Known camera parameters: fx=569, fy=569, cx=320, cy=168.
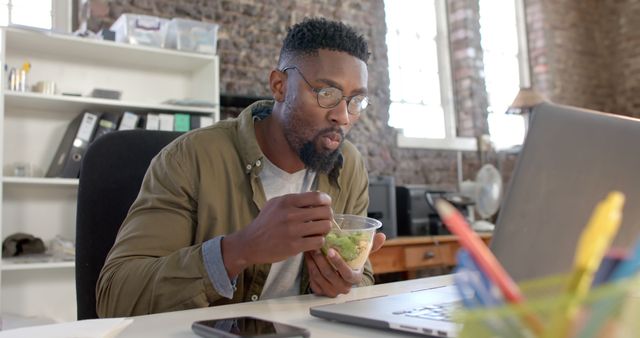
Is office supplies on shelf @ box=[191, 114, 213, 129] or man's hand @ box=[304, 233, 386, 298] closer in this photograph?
man's hand @ box=[304, 233, 386, 298]

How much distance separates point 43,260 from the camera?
9.07 feet

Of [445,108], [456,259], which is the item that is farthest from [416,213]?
[456,259]

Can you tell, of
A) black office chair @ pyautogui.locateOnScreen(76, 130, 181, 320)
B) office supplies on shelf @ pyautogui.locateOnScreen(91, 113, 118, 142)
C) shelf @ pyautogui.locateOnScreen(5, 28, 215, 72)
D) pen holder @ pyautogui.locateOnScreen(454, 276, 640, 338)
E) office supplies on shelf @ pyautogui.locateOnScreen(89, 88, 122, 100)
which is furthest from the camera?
office supplies on shelf @ pyautogui.locateOnScreen(89, 88, 122, 100)

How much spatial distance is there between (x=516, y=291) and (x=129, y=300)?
1042 millimetres

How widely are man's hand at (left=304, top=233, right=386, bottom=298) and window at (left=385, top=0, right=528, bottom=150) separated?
3553 millimetres

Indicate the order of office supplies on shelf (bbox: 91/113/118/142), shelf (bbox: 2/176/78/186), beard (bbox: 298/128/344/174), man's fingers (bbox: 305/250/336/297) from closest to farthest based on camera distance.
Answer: man's fingers (bbox: 305/250/336/297)
beard (bbox: 298/128/344/174)
shelf (bbox: 2/176/78/186)
office supplies on shelf (bbox: 91/113/118/142)

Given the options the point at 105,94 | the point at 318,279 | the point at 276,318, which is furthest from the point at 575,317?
the point at 105,94

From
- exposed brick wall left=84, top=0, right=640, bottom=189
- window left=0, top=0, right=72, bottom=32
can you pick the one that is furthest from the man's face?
window left=0, top=0, right=72, bottom=32

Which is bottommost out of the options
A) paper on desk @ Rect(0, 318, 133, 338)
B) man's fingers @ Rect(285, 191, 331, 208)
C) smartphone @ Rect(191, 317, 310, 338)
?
smartphone @ Rect(191, 317, 310, 338)

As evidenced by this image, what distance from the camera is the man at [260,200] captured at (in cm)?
106

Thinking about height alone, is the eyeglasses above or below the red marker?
above

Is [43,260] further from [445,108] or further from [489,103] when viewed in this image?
[489,103]

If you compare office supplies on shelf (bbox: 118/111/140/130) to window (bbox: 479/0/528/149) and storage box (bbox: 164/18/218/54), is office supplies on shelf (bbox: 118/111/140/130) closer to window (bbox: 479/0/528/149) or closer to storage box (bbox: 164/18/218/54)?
storage box (bbox: 164/18/218/54)

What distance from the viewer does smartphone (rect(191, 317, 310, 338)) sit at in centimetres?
67
